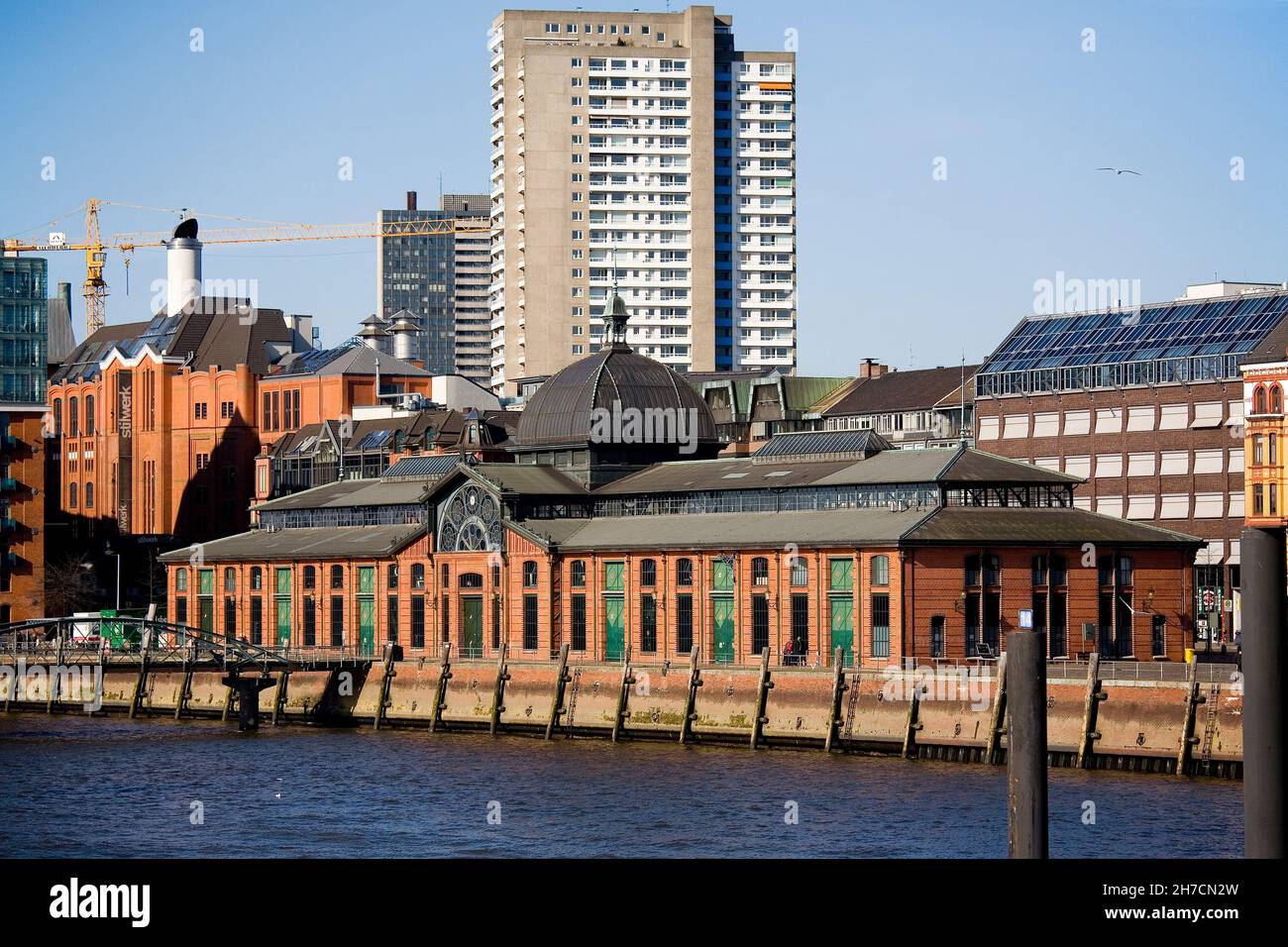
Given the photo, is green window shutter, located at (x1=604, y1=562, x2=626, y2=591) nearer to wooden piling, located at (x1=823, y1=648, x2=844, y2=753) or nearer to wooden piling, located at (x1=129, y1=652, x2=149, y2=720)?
wooden piling, located at (x1=823, y1=648, x2=844, y2=753)

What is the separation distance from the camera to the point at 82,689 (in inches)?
4658

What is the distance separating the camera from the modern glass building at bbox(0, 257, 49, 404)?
6058 inches

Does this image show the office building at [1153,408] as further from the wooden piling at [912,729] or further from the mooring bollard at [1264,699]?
the mooring bollard at [1264,699]

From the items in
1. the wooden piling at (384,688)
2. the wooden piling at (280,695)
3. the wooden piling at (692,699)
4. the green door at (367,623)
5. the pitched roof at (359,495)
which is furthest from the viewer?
the pitched roof at (359,495)

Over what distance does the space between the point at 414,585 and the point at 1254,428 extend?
159 ft

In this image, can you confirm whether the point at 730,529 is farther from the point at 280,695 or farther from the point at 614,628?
the point at 280,695

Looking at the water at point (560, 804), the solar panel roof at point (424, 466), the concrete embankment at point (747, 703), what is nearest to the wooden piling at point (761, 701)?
the concrete embankment at point (747, 703)

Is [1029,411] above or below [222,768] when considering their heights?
above

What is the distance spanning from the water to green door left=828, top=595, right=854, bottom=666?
9345 mm

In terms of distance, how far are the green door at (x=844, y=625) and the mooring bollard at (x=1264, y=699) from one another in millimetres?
79329

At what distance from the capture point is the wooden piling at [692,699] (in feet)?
297

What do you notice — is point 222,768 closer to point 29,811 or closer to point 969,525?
point 29,811
